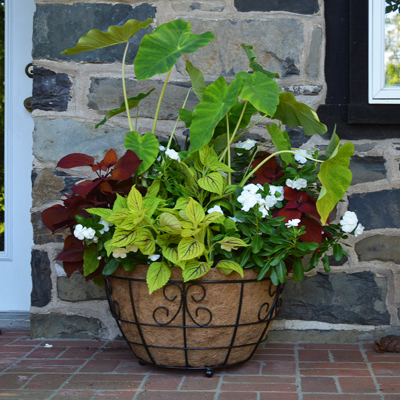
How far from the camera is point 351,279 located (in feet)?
6.81

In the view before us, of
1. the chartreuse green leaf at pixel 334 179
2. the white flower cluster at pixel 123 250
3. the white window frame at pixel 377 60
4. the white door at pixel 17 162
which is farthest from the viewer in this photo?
the white door at pixel 17 162

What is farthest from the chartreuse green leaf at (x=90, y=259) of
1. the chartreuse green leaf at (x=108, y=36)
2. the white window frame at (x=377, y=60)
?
the white window frame at (x=377, y=60)

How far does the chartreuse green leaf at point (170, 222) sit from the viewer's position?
1.45 meters

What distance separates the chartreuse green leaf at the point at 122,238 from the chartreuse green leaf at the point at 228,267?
0.28m

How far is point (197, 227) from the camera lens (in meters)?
1.48

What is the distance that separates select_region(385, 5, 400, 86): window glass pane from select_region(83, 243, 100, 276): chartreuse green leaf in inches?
58.3

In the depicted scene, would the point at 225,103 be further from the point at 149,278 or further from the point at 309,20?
the point at 309,20

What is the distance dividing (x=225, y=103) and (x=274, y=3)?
0.82m

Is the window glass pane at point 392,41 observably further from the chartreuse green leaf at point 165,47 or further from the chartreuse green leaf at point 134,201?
the chartreuse green leaf at point 134,201

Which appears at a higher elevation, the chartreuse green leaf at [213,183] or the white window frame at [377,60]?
the white window frame at [377,60]

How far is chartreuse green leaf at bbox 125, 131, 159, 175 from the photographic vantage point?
163cm

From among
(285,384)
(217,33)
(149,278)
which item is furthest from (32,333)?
(217,33)

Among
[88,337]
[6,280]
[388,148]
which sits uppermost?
[388,148]

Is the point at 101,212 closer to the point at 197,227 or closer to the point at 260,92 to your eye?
the point at 197,227
